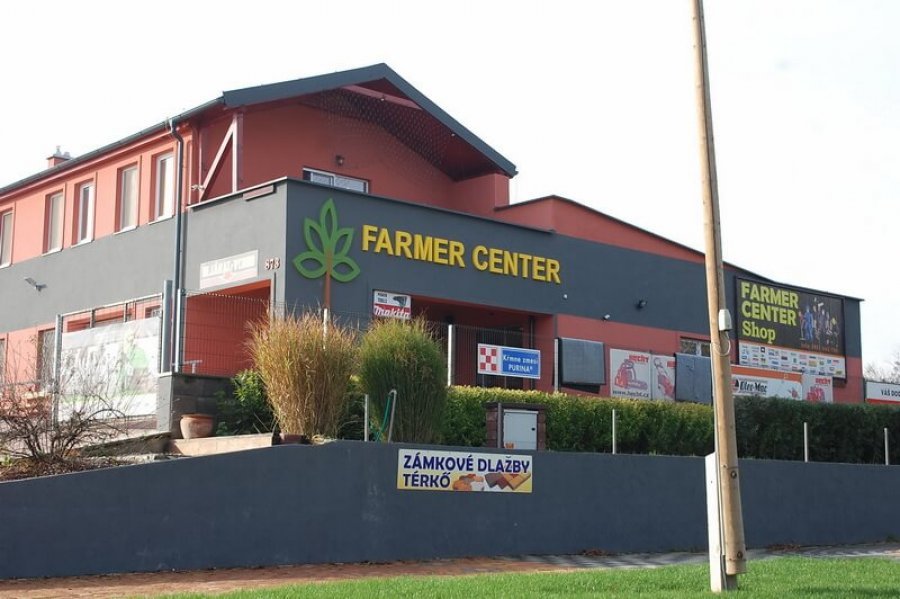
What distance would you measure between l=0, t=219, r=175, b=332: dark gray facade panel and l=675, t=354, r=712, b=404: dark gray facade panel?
34.4ft

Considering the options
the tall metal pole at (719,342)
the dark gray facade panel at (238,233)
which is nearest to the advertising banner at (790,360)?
the dark gray facade panel at (238,233)

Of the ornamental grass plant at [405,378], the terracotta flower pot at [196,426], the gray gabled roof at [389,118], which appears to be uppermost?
the gray gabled roof at [389,118]

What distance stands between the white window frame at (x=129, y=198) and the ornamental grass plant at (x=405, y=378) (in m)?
10.5

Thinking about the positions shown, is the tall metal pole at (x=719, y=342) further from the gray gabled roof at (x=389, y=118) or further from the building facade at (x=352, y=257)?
the gray gabled roof at (x=389, y=118)

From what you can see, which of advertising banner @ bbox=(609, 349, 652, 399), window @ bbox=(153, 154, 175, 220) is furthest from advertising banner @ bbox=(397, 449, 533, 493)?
window @ bbox=(153, 154, 175, 220)

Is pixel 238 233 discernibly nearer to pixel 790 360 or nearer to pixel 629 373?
pixel 629 373

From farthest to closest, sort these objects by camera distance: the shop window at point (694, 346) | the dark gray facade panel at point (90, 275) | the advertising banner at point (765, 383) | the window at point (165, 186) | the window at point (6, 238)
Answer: the window at point (6, 238) → the shop window at point (694, 346) → the advertising banner at point (765, 383) → the window at point (165, 186) → the dark gray facade panel at point (90, 275)

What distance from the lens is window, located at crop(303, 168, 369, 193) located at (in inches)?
1041

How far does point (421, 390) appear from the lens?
17.4 meters

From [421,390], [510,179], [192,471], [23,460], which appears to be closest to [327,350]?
[421,390]

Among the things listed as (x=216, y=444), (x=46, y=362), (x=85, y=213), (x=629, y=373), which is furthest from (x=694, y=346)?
(x=46, y=362)

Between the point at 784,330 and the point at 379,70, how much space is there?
13192 millimetres

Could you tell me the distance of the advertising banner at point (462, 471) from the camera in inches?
649

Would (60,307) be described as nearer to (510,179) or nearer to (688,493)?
(510,179)
